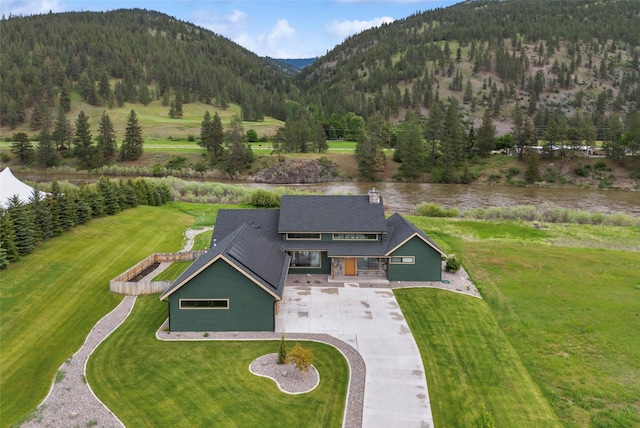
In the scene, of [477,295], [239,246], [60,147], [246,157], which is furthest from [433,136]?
[60,147]

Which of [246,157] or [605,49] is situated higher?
[605,49]

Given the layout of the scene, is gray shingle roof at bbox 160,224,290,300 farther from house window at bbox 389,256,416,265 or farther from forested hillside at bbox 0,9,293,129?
forested hillside at bbox 0,9,293,129

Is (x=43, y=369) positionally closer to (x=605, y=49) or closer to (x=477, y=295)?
(x=477, y=295)

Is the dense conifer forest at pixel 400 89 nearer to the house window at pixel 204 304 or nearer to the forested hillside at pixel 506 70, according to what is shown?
the forested hillside at pixel 506 70

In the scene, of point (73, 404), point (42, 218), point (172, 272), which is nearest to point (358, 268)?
point (172, 272)

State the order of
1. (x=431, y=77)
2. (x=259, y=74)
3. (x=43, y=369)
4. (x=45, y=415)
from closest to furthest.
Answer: (x=45, y=415) < (x=43, y=369) < (x=431, y=77) < (x=259, y=74)

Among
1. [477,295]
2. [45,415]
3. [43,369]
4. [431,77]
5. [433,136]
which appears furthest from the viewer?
[431,77]

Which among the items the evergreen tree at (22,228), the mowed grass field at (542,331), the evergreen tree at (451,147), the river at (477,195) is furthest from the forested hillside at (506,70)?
the evergreen tree at (22,228)

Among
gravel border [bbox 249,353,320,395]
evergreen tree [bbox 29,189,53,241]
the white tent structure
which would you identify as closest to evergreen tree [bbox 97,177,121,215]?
the white tent structure

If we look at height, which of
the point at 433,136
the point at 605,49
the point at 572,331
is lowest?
the point at 572,331
